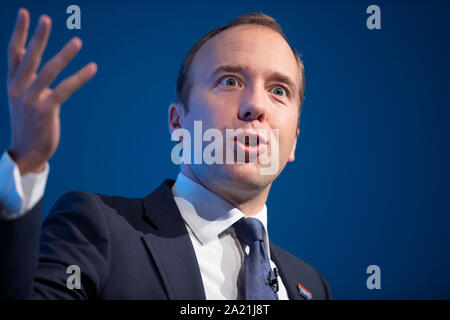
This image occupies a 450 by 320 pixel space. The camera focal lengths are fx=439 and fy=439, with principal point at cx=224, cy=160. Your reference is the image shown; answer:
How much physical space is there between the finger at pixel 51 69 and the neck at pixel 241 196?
0.88 meters

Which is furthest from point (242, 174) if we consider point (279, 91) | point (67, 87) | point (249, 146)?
point (67, 87)

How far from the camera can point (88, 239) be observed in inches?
55.0

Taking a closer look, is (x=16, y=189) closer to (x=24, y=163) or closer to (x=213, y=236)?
(x=24, y=163)

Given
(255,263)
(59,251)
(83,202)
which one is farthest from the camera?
(255,263)

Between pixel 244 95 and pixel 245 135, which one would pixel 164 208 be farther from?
pixel 244 95

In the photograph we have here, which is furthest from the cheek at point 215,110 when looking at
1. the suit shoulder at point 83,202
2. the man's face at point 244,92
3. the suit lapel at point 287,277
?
the suit lapel at point 287,277

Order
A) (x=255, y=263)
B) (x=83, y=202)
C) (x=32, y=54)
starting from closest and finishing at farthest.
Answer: (x=32, y=54) < (x=83, y=202) < (x=255, y=263)

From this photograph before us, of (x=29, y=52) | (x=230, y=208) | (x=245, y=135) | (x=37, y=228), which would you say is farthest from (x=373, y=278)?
(x=29, y=52)

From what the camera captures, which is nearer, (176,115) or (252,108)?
(252,108)

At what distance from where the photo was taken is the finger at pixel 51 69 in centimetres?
94

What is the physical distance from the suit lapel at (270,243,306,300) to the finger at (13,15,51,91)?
52.4 inches

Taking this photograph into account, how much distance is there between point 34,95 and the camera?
0.94 meters

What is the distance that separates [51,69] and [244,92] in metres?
0.88

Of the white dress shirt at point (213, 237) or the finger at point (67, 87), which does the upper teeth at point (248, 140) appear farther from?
the finger at point (67, 87)
